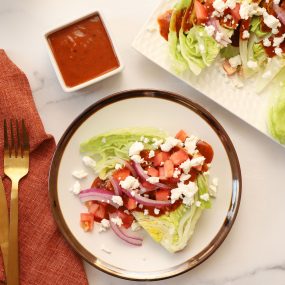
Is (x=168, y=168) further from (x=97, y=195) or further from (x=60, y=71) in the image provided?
(x=60, y=71)

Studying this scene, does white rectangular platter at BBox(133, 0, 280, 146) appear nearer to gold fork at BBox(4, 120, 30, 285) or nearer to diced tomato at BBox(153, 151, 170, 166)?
diced tomato at BBox(153, 151, 170, 166)

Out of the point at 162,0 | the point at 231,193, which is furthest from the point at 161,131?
the point at 162,0

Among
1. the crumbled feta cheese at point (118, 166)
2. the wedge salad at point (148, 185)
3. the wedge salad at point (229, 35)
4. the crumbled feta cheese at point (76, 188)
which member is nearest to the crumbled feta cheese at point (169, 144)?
the wedge salad at point (148, 185)

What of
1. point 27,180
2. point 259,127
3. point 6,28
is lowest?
point 27,180

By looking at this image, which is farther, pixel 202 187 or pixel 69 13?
pixel 69 13

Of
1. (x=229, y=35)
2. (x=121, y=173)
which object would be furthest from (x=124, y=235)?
(x=229, y=35)

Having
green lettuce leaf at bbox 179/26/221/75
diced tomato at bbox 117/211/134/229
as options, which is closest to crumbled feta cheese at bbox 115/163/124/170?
diced tomato at bbox 117/211/134/229

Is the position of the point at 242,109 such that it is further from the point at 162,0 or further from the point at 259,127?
the point at 162,0
